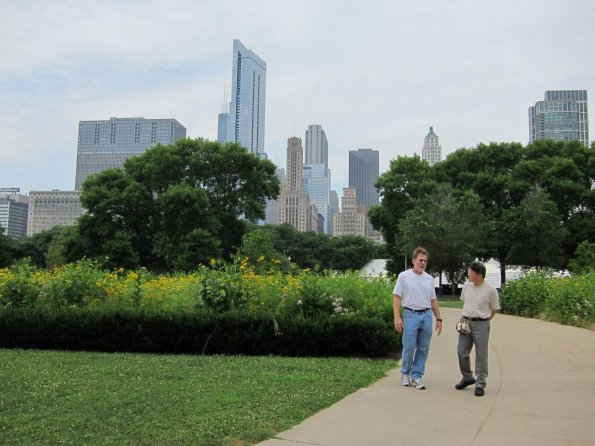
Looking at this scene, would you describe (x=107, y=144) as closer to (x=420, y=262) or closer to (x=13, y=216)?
(x=13, y=216)

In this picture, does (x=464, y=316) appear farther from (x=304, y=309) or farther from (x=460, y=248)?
(x=460, y=248)

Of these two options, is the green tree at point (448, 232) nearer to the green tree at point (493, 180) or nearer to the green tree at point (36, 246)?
the green tree at point (493, 180)

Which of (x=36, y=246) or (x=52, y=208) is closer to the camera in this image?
(x=36, y=246)

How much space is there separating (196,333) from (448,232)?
29.3 meters

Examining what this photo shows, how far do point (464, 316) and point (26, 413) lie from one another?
18.0 ft

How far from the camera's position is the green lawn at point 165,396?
4.98 m

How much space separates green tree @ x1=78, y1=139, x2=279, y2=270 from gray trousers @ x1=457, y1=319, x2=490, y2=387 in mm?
35316

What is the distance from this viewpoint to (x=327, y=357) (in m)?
10.2

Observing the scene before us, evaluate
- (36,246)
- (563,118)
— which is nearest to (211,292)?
(36,246)

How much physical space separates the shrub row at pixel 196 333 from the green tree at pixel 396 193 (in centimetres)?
3739

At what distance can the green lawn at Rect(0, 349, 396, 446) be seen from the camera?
196 inches

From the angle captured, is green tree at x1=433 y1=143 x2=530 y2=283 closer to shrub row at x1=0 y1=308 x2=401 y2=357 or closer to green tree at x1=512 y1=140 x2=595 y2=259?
green tree at x1=512 y1=140 x2=595 y2=259

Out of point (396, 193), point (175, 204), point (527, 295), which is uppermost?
point (396, 193)

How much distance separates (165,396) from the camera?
6.41 m
